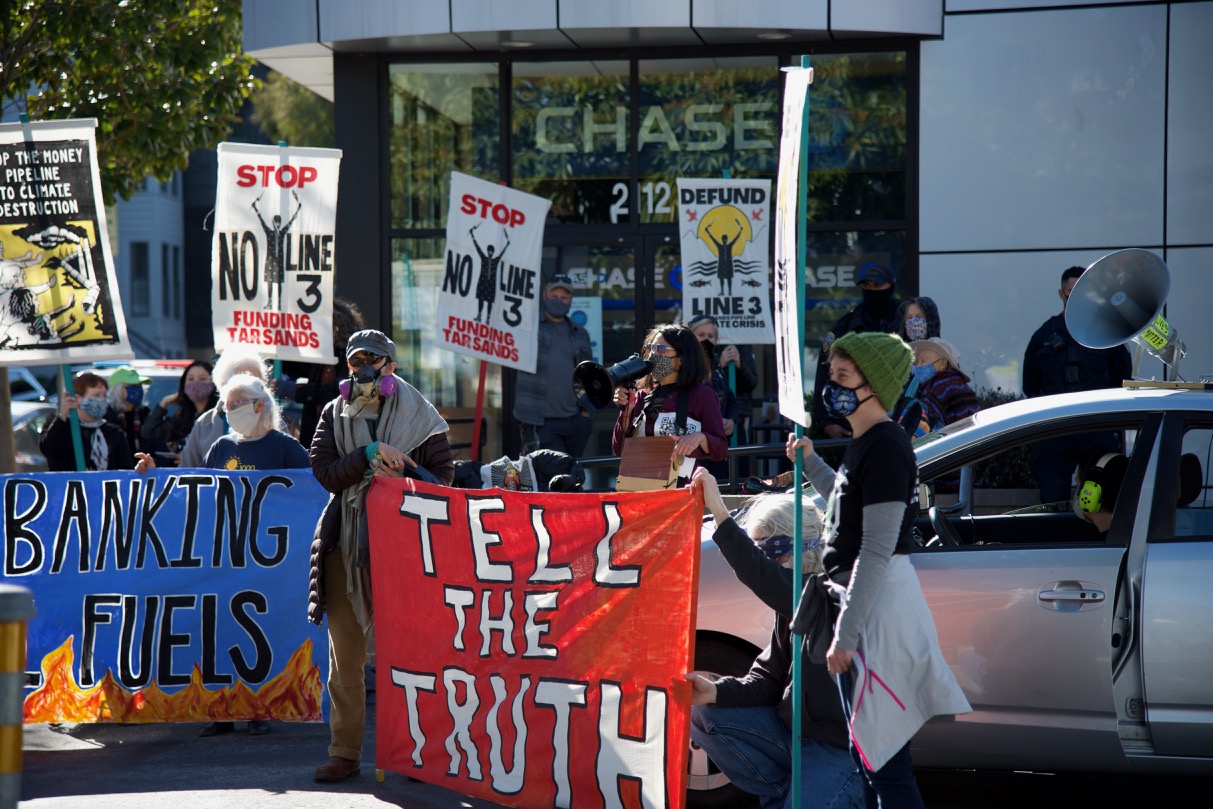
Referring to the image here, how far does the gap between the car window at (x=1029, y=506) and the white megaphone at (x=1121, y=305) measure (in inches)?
19.9

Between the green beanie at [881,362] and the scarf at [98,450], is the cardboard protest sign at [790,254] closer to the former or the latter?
the green beanie at [881,362]

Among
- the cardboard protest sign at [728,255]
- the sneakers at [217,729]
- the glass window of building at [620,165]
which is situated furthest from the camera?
the glass window of building at [620,165]

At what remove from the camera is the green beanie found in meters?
4.38

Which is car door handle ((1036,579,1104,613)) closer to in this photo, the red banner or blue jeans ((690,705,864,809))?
blue jeans ((690,705,864,809))

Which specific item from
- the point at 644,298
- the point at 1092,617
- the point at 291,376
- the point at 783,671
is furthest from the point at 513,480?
the point at 644,298

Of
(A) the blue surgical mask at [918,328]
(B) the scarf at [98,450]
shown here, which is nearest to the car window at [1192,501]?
(A) the blue surgical mask at [918,328]

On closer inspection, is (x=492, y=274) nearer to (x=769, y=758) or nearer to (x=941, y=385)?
(x=941, y=385)

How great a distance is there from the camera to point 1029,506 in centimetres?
686

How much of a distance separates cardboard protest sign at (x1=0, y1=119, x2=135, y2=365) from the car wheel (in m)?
3.96

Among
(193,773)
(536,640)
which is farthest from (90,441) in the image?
(536,640)

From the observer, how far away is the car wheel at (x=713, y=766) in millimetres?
5367

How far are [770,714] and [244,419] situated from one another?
332 centimetres

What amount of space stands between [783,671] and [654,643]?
0.46 meters

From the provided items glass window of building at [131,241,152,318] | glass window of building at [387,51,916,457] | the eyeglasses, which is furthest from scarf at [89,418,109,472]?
glass window of building at [131,241,152,318]
